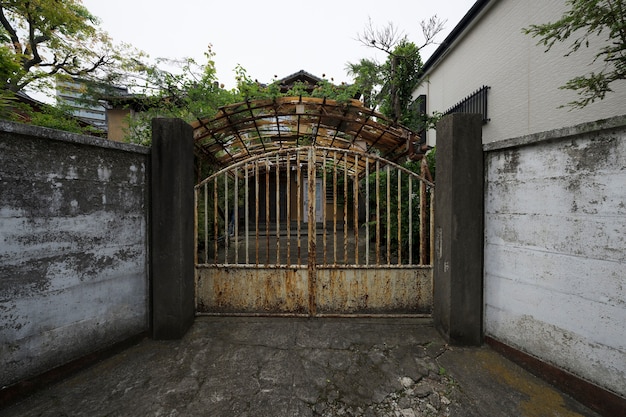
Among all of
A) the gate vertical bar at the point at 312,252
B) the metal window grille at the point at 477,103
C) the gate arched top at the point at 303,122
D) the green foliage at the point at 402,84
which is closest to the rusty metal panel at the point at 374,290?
the gate vertical bar at the point at 312,252

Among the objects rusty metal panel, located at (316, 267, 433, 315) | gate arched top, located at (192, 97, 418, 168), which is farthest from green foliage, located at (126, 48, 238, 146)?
rusty metal panel, located at (316, 267, 433, 315)

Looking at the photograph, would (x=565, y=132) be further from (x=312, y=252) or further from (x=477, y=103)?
(x=477, y=103)

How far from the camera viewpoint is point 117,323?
117 inches

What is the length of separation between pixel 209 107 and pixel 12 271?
4898 millimetres

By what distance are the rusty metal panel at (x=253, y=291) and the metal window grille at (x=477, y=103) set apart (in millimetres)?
6791

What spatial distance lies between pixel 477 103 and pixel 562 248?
20.3 feet

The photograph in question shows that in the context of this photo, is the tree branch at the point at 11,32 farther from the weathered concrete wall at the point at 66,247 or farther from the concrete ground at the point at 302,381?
the concrete ground at the point at 302,381

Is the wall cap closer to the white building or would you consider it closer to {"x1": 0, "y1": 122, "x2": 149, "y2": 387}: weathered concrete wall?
the white building

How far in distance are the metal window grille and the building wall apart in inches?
5.6

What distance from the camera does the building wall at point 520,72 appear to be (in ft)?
14.8

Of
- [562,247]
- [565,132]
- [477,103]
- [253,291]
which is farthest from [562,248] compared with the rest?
[477,103]

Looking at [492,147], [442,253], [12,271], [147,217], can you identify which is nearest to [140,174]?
[147,217]

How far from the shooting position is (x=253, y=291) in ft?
12.3

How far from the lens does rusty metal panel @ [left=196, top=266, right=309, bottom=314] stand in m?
3.72
